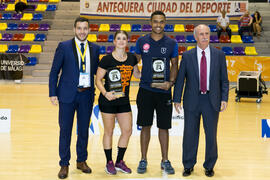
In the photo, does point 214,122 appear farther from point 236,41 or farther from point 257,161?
point 236,41

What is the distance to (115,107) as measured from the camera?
435cm

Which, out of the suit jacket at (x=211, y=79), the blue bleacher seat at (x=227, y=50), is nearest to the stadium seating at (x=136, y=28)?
the blue bleacher seat at (x=227, y=50)

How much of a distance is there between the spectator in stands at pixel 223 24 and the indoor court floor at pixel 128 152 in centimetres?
887

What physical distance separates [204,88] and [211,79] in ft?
0.42

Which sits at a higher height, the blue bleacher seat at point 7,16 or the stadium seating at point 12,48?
the blue bleacher seat at point 7,16

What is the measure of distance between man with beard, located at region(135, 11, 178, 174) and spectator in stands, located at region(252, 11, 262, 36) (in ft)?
46.0

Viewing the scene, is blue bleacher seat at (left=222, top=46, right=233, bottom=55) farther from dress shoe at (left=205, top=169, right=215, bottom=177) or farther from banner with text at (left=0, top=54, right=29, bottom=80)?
dress shoe at (left=205, top=169, right=215, bottom=177)

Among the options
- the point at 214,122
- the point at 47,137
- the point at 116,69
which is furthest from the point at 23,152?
the point at 214,122

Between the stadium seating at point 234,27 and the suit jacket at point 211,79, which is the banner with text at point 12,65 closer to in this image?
the stadium seating at point 234,27

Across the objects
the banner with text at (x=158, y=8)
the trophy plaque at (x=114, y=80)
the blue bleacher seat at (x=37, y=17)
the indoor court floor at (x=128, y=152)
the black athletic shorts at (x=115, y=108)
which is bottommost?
the indoor court floor at (x=128, y=152)

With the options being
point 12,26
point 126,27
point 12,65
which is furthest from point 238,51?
point 12,26

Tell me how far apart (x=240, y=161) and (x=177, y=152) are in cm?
91

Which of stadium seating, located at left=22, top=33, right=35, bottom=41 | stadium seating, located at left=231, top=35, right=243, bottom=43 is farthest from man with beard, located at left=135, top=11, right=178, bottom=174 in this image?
stadium seating, located at left=22, top=33, right=35, bottom=41

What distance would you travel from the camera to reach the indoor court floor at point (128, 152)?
4.50 meters
